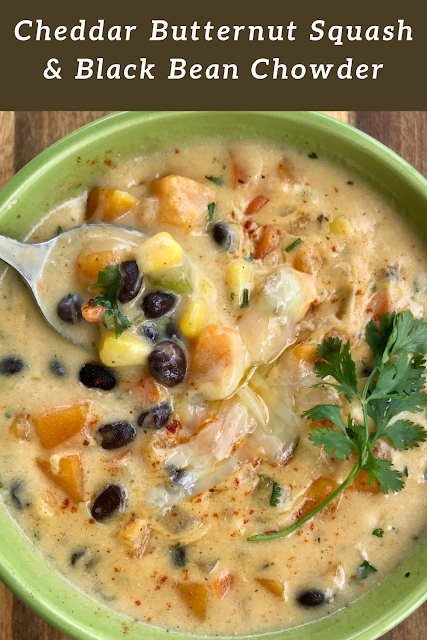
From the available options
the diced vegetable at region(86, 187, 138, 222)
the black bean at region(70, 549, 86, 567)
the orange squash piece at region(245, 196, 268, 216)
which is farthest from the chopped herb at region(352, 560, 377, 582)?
the diced vegetable at region(86, 187, 138, 222)

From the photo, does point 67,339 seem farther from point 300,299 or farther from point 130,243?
point 300,299

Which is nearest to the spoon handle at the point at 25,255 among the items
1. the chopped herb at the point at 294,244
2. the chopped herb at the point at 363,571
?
the chopped herb at the point at 294,244

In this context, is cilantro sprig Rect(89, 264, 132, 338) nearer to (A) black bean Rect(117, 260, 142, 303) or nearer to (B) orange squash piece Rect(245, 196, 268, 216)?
(A) black bean Rect(117, 260, 142, 303)

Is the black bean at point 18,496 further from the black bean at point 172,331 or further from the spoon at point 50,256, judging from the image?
the black bean at point 172,331

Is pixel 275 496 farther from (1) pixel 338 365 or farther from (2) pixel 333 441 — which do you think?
(1) pixel 338 365

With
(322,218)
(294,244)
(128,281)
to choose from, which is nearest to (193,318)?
(128,281)

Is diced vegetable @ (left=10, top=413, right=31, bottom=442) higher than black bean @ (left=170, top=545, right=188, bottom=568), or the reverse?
diced vegetable @ (left=10, top=413, right=31, bottom=442)
